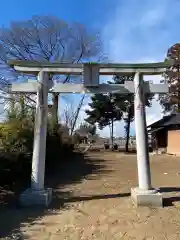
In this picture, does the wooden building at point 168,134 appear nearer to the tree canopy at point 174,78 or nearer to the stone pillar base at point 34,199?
the tree canopy at point 174,78

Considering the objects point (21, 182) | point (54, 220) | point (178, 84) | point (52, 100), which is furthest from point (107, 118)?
point (54, 220)

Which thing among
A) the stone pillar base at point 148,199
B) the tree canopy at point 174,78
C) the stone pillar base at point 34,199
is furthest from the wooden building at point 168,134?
the stone pillar base at point 34,199

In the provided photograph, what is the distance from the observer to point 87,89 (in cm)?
875

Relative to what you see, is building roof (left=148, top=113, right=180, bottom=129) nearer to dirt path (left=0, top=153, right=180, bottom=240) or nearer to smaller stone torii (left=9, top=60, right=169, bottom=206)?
dirt path (left=0, top=153, right=180, bottom=240)

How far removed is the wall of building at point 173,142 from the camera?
2744 cm

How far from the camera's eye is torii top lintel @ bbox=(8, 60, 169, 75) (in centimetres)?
859

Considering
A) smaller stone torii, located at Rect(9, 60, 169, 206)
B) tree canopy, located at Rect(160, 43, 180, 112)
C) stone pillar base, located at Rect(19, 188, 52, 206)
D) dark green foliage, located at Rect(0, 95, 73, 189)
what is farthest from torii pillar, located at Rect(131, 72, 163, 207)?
tree canopy, located at Rect(160, 43, 180, 112)

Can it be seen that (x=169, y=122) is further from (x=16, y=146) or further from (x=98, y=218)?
(x=98, y=218)

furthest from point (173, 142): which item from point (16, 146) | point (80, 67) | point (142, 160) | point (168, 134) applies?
point (80, 67)

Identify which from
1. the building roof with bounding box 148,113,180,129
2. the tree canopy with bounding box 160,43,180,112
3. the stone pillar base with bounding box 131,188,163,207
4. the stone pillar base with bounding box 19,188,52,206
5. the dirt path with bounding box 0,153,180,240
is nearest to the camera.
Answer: the dirt path with bounding box 0,153,180,240

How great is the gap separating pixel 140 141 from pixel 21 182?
173 inches

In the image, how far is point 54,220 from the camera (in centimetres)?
673

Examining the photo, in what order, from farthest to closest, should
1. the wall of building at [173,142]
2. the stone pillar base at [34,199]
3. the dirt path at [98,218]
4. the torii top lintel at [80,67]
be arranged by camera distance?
the wall of building at [173,142]
the torii top lintel at [80,67]
the stone pillar base at [34,199]
the dirt path at [98,218]

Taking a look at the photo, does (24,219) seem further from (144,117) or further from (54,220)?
(144,117)
